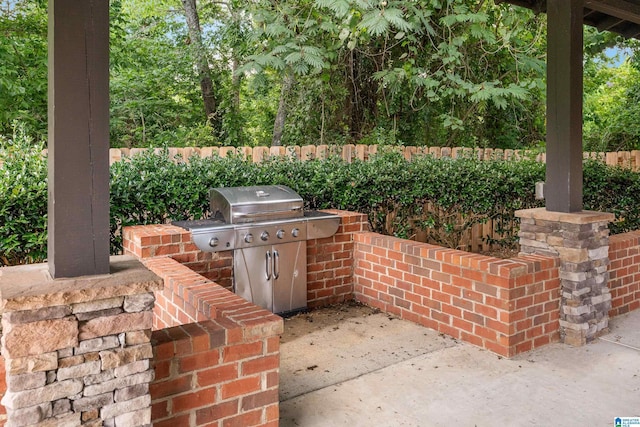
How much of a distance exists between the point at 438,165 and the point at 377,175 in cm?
104

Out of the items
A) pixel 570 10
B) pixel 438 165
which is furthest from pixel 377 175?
pixel 570 10

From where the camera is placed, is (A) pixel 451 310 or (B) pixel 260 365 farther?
(A) pixel 451 310

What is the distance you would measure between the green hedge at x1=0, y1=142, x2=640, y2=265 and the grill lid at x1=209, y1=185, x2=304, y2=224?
0.30 metres

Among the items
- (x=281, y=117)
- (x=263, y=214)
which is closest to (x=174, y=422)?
(x=263, y=214)

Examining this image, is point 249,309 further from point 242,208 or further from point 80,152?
point 242,208

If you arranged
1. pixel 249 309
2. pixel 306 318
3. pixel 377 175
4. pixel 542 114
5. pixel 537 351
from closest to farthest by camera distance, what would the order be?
1. pixel 249 309
2. pixel 537 351
3. pixel 306 318
4. pixel 377 175
5. pixel 542 114

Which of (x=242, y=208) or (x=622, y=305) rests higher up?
(x=242, y=208)

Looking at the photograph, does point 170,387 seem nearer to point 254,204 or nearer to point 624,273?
point 254,204

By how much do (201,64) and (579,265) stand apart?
8.52m

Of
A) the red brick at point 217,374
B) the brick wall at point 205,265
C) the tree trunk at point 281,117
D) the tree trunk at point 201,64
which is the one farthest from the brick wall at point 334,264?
the tree trunk at point 201,64

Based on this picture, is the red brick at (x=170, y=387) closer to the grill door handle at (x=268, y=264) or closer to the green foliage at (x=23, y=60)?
the grill door handle at (x=268, y=264)

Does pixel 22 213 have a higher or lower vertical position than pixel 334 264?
higher

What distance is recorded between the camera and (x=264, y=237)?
4.01 metres

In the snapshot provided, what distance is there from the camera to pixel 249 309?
2.60 metres
